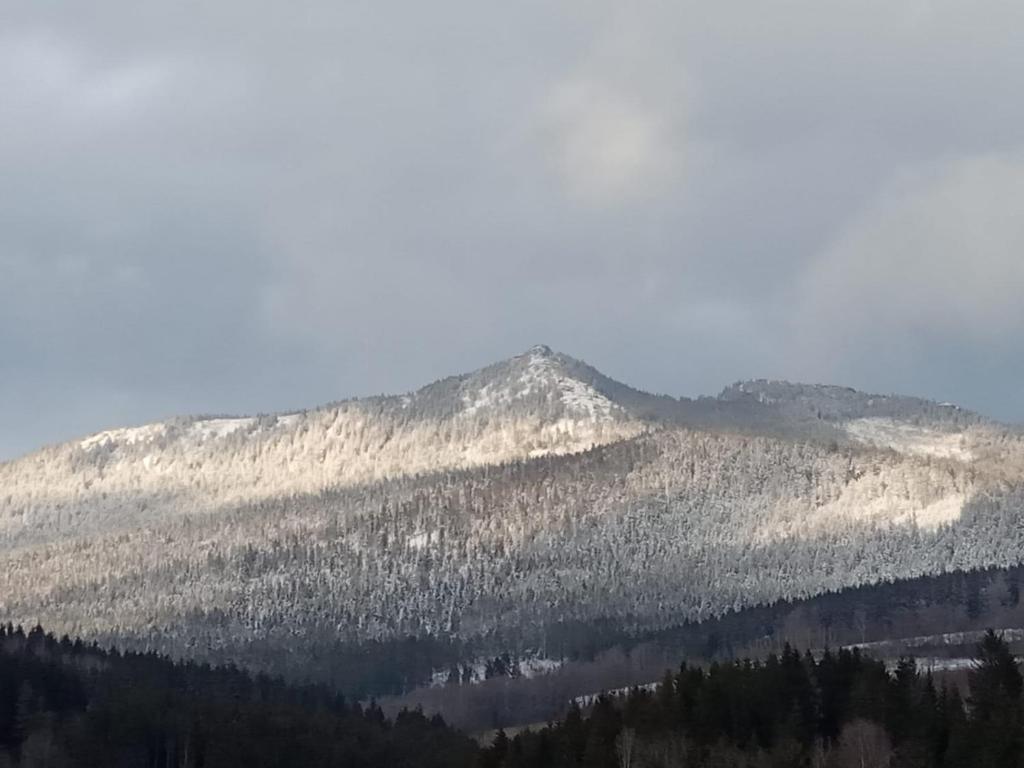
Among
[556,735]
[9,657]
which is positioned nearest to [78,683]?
[9,657]

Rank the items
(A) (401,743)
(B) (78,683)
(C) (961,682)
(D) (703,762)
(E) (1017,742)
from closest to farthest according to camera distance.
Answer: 1. (E) (1017,742)
2. (D) (703,762)
3. (A) (401,743)
4. (B) (78,683)
5. (C) (961,682)

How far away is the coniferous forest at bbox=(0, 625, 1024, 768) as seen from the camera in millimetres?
116062

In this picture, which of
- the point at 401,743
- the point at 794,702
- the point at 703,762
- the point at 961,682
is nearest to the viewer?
the point at 703,762

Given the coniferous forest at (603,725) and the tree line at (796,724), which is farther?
the coniferous forest at (603,725)

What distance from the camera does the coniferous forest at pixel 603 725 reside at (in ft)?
381

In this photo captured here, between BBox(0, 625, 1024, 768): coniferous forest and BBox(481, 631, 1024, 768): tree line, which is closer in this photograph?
BBox(481, 631, 1024, 768): tree line

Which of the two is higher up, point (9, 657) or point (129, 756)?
point (9, 657)

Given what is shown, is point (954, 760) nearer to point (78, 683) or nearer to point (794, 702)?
point (794, 702)

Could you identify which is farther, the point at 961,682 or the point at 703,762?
the point at 961,682

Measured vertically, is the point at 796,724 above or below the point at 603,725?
below

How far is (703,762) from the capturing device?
382 feet

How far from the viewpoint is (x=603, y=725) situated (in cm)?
12825

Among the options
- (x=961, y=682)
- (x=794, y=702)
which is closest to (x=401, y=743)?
(x=794, y=702)

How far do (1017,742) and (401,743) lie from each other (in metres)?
76.1
